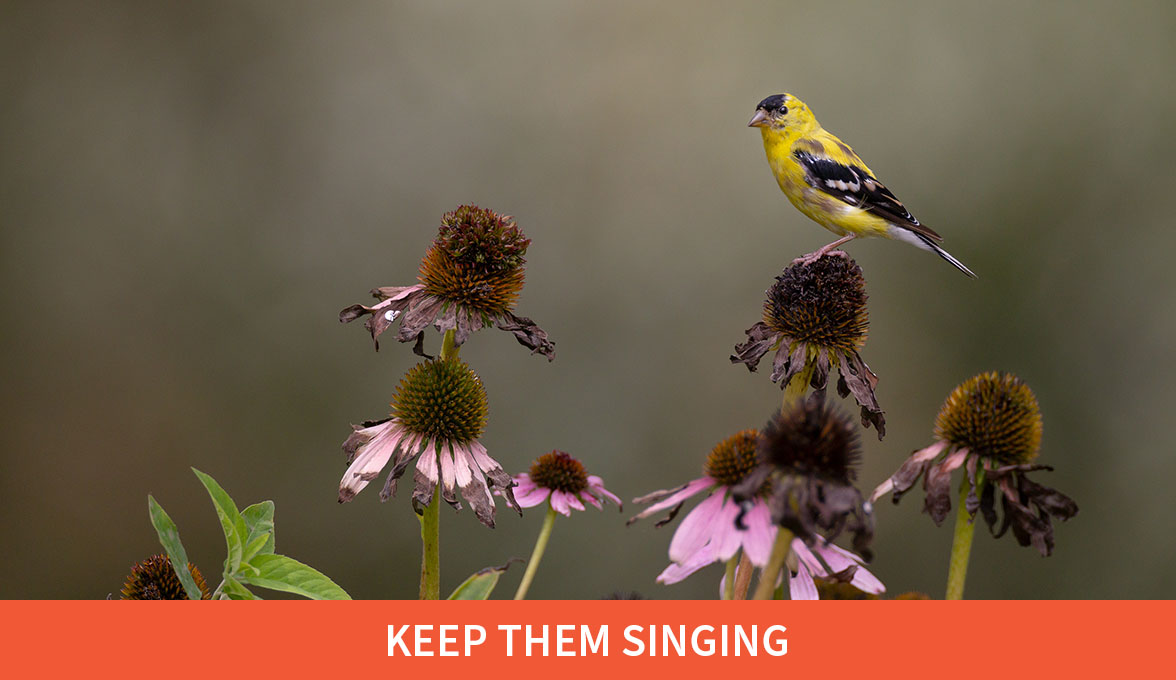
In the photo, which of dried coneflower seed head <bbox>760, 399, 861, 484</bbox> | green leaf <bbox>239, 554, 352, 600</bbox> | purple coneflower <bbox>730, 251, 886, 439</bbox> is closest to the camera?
dried coneflower seed head <bbox>760, 399, 861, 484</bbox>

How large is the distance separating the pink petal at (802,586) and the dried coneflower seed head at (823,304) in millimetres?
244

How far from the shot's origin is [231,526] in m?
0.55

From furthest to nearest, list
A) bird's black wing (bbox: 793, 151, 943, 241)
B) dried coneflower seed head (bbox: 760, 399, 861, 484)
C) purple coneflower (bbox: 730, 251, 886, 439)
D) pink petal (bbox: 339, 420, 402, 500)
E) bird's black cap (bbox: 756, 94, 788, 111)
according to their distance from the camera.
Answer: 1. bird's black cap (bbox: 756, 94, 788, 111)
2. bird's black wing (bbox: 793, 151, 943, 241)
3. purple coneflower (bbox: 730, 251, 886, 439)
4. pink petal (bbox: 339, 420, 402, 500)
5. dried coneflower seed head (bbox: 760, 399, 861, 484)

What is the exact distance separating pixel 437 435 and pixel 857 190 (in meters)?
0.92

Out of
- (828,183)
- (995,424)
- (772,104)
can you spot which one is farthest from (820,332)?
(772,104)

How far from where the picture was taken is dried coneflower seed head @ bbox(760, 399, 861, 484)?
18.0 inches

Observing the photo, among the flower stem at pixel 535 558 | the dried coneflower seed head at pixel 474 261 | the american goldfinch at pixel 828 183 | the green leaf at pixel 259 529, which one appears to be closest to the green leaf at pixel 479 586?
the flower stem at pixel 535 558

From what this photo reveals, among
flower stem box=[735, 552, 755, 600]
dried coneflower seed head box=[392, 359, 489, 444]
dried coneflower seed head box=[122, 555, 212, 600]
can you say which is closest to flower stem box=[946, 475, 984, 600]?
flower stem box=[735, 552, 755, 600]

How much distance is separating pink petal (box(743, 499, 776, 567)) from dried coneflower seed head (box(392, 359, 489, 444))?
31 cm

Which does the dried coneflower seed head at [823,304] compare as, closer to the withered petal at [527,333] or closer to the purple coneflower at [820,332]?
the purple coneflower at [820,332]

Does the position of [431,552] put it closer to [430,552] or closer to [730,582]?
[430,552]

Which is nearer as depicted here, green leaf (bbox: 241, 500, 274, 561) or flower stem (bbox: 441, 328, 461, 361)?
green leaf (bbox: 241, 500, 274, 561)

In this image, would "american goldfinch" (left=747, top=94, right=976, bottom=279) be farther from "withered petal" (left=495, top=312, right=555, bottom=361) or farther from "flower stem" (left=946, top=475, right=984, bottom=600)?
"flower stem" (left=946, top=475, right=984, bottom=600)
